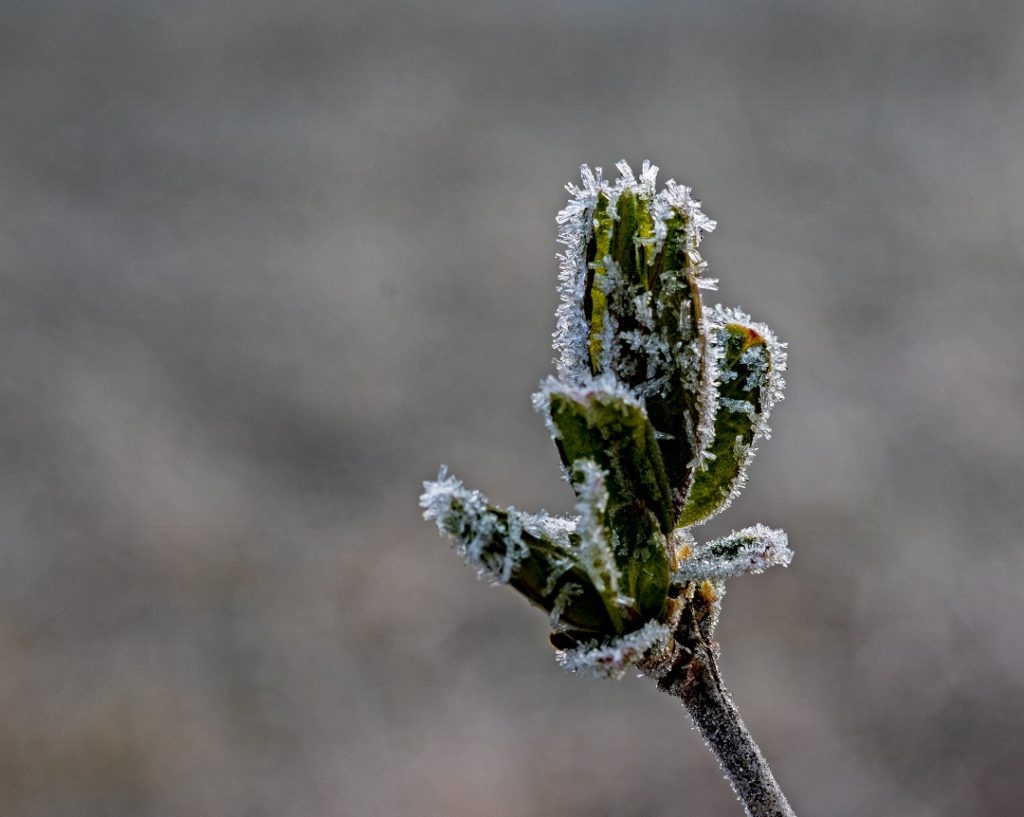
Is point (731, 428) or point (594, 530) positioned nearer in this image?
point (594, 530)

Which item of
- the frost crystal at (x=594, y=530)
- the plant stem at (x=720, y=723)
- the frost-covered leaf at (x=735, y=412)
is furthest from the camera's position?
the frost-covered leaf at (x=735, y=412)

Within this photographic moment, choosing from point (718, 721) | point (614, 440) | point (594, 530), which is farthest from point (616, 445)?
point (718, 721)

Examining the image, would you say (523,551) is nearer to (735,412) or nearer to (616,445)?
(616,445)

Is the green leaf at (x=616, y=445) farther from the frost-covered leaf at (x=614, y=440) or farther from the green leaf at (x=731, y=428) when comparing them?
the green leaf at (x=731, y=428)

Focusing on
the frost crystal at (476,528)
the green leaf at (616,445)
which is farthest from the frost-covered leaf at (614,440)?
the frost crystal at (476,528)

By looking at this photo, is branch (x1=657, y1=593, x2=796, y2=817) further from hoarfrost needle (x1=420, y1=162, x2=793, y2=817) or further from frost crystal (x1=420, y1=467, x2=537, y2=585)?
frost crystal (x1=420, y1=467, x2=537, y2=585)

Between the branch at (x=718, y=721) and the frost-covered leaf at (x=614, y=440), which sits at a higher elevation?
the frost-covered leaf at (x=614, y=440)
